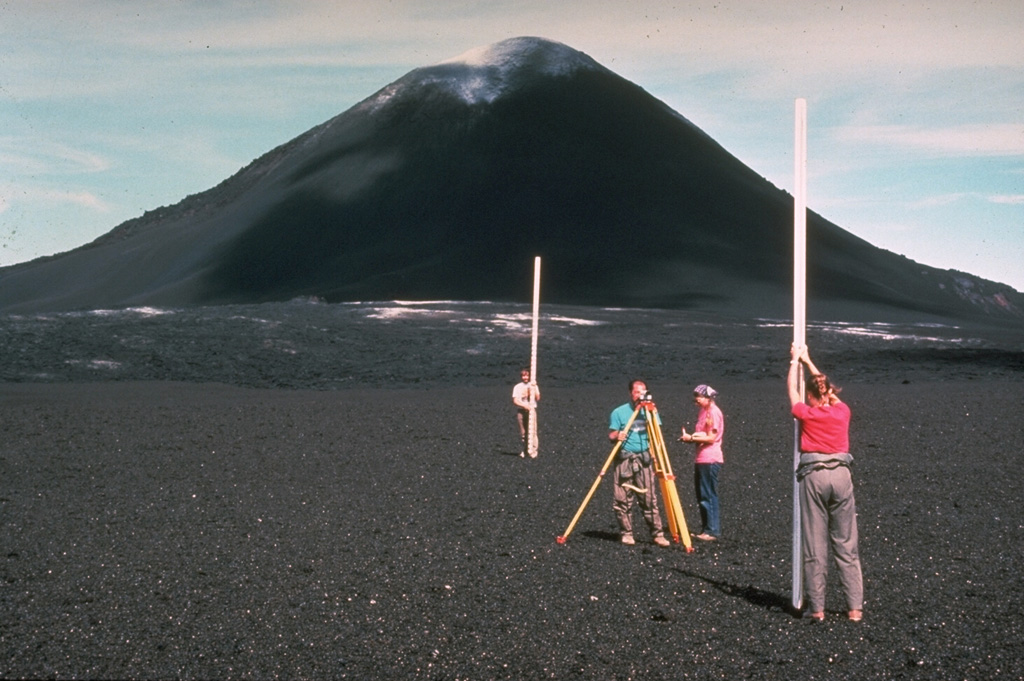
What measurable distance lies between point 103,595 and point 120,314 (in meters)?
55.2

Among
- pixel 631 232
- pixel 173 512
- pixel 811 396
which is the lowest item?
pixel 173 512

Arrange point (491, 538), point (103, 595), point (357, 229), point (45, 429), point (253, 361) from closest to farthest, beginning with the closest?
1. point (103, 595)
2. point (491, 538)
3. point (45, 429)
4. point (253, 361)
5. point (357, 229)

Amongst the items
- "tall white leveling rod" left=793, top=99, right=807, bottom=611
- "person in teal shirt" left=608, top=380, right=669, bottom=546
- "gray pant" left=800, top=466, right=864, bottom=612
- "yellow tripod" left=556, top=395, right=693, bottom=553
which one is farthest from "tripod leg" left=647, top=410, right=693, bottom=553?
"gray pant" left=800, top=466, right=864, bottom=612

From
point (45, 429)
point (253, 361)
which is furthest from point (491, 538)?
point (253, 361)

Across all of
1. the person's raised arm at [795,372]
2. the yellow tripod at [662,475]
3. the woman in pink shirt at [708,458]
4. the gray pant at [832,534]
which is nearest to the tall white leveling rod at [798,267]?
the person's raised arm at [795,372]

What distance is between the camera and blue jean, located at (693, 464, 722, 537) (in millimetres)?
17188

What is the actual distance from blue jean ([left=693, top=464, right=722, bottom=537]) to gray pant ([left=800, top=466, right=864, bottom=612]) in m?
4.49

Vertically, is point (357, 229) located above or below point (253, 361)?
above

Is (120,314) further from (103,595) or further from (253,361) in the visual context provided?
(103,595)

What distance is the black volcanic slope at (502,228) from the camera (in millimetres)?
145000

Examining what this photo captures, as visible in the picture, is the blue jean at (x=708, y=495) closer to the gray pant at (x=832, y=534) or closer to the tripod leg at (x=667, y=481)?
the tripod leg at (x=667, y=481)

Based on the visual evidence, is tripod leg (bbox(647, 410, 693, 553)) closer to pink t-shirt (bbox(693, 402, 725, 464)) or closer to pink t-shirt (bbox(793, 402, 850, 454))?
pink t-shirt (bbox(693, 402, 725, 464))

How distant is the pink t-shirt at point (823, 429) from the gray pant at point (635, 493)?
14.5 ft

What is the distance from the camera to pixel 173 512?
779 inches
